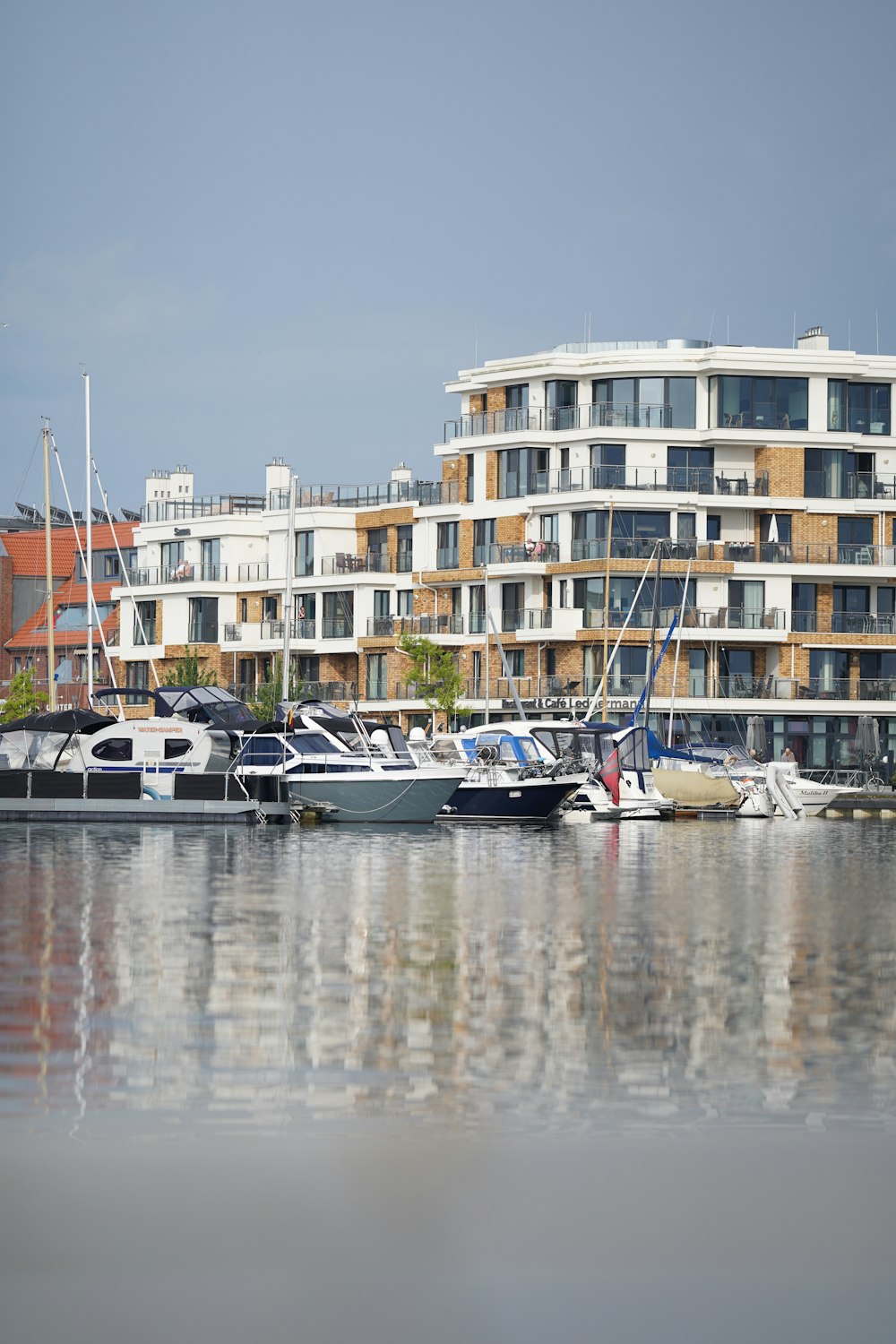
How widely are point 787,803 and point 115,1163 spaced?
196 ft

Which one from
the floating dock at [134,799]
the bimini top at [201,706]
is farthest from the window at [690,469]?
the floating dock at [134,799]

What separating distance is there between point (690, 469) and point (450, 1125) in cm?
7788

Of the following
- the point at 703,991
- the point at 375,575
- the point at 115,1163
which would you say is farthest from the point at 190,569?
the point at 115,1163

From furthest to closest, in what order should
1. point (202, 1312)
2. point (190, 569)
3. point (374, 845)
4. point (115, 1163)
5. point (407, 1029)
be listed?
point (190, 569), point (374, 845), point (407, 1029), point (115, 1163), point (202, 1312)

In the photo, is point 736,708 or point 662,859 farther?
point 736,708

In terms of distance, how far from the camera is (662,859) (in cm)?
3897

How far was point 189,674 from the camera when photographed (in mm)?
95250

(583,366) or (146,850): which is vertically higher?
(583,366)

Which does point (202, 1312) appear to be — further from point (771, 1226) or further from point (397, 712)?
point (397, 712)

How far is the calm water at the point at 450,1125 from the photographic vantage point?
23.1ft

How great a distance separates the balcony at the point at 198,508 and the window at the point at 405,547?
11483 millimetres

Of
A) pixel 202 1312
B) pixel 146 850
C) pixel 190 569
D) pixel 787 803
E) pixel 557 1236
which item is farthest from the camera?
pixel 190 569

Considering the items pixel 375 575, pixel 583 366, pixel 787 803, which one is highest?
pixel 583 366

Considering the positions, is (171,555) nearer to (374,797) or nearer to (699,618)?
Result: (699,618)
